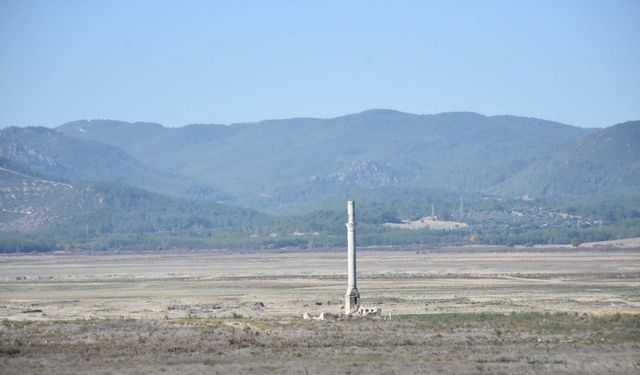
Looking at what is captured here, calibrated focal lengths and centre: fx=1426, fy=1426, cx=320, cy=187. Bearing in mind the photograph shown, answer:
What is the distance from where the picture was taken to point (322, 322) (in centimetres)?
6569

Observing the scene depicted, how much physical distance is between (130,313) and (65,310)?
194 inches

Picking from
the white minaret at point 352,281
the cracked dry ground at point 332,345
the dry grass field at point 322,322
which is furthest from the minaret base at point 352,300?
the cracked dry ground at point 332,345

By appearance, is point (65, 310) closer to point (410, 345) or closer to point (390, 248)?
point (410, 345)

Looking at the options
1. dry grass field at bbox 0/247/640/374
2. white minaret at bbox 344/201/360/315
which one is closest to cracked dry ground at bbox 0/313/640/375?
dry grass field at bbox 0/247/640/374

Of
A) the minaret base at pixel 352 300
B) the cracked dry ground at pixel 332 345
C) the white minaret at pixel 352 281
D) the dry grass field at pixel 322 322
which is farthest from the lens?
the white minaret at pixel 352 281

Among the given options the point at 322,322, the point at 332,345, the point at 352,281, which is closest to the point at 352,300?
the point at 352,281

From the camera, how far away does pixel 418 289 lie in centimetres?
9562

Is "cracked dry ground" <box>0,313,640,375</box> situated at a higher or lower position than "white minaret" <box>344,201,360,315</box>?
lower

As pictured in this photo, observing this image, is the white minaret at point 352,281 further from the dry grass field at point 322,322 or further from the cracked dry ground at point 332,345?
the cracked dry ground at point 332,345

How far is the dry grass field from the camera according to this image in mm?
52312

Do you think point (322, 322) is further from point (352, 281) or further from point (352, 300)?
point (352, 281)

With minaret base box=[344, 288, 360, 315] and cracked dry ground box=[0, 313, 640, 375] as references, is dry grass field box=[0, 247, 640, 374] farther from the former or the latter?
minaret base box=[344, 288, 360, 315]

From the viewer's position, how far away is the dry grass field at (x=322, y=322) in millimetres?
52312

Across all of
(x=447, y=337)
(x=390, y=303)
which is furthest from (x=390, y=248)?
(x=447, y=337)
